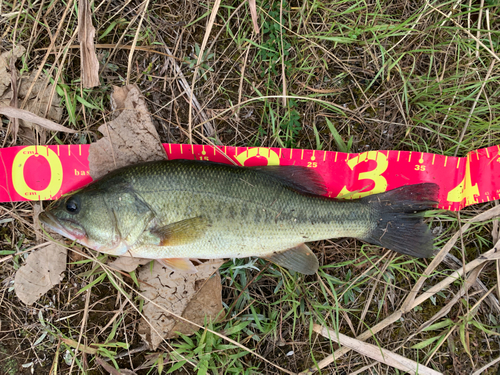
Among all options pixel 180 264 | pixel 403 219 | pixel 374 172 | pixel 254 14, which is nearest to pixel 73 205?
pixel 180 264

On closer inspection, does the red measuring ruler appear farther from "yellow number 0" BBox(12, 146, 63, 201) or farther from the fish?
"yellow number 0" BBox(12, 146, 63, 201)

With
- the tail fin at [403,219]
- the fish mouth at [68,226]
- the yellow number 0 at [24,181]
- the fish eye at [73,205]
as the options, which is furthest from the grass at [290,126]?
the fish eye at [73,205]

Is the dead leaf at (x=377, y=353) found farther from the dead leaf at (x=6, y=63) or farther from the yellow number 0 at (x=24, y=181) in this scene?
the dead leaf at (x=6, y=63)

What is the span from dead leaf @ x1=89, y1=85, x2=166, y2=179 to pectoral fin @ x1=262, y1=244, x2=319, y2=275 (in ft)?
4.72

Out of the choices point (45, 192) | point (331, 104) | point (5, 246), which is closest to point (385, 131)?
point (331, 104)

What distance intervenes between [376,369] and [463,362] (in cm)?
92

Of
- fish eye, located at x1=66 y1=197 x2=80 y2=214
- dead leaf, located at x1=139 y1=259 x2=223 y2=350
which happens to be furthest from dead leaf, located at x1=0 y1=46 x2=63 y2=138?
dead leaf, located at x1=139 y1=259 x2=223 y2=350

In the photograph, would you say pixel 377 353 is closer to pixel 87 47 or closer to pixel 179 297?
pixel 179 297

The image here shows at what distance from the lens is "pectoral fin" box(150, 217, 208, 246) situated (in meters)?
2.58

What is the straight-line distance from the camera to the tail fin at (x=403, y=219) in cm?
284

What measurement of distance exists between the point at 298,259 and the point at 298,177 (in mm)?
758

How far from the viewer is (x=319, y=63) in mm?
3156

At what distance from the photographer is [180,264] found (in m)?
2.85

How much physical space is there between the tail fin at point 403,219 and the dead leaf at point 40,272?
9.60 feet
